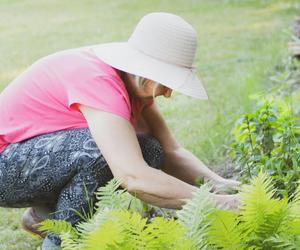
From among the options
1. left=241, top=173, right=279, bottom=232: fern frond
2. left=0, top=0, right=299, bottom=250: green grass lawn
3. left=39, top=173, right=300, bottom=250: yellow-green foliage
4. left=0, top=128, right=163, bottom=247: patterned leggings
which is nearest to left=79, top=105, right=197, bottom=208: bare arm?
left=0, top=128, right=163, bottom=247: patterned leggings

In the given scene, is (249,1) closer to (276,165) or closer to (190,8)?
(190,8)

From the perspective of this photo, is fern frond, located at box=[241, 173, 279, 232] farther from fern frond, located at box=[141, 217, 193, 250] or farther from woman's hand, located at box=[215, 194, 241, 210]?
woman's hand, located at box=[215, 194, 241, 210]

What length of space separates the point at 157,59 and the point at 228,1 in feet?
33.4

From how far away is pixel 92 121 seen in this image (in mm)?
2693

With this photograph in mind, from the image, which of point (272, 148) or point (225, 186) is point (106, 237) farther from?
point (272, 148)

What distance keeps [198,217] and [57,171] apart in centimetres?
101

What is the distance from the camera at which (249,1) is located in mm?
12555

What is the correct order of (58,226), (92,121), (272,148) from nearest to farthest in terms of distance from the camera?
1. (58,226)
2. (92,121)
3. (272,148)

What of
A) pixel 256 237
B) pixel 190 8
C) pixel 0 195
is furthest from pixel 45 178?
pixel 190 8

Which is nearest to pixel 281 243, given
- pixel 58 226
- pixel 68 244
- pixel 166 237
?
pixel 166 237

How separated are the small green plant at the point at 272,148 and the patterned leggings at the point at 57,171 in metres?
0.64

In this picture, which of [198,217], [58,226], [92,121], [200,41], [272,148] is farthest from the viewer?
[200,41]

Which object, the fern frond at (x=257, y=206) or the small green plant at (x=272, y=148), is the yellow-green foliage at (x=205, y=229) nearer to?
the fern frond at (x=257, y=206)

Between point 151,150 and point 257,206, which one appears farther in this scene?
point 151,150
